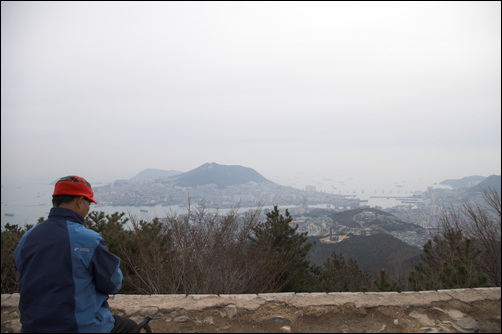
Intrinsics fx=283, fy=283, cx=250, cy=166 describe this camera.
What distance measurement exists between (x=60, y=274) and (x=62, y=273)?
1 cm

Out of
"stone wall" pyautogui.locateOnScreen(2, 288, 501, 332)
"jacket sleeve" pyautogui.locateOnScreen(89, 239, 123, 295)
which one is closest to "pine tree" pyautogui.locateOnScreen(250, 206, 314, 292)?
"stone wall" pyautogui.locateOnScreen(2, 288, 501, 332)

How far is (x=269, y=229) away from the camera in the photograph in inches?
417

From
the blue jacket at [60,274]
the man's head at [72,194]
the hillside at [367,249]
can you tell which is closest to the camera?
the blue jacket at [60,274]

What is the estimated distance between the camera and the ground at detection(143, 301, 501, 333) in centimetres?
290

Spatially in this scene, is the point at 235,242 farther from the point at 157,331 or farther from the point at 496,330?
the point at 496,330

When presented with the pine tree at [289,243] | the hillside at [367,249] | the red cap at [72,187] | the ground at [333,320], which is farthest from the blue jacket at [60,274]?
the hillside at [367,249]

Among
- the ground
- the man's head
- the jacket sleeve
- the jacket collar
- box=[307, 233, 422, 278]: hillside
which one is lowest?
box=[307, 233, 422, 278]: hillside

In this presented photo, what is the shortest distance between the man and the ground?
1469 mm

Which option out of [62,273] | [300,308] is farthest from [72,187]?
[300,308]

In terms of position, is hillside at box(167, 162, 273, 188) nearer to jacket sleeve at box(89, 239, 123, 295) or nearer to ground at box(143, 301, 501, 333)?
ground at box(143, 301, 501, 333)

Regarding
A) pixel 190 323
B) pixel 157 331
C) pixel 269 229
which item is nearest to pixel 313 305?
pixel 190 323

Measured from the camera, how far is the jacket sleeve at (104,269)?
1713 mm

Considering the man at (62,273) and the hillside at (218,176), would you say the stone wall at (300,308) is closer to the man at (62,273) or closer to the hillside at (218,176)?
the man at (62,273)

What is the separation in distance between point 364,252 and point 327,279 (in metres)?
10.1
